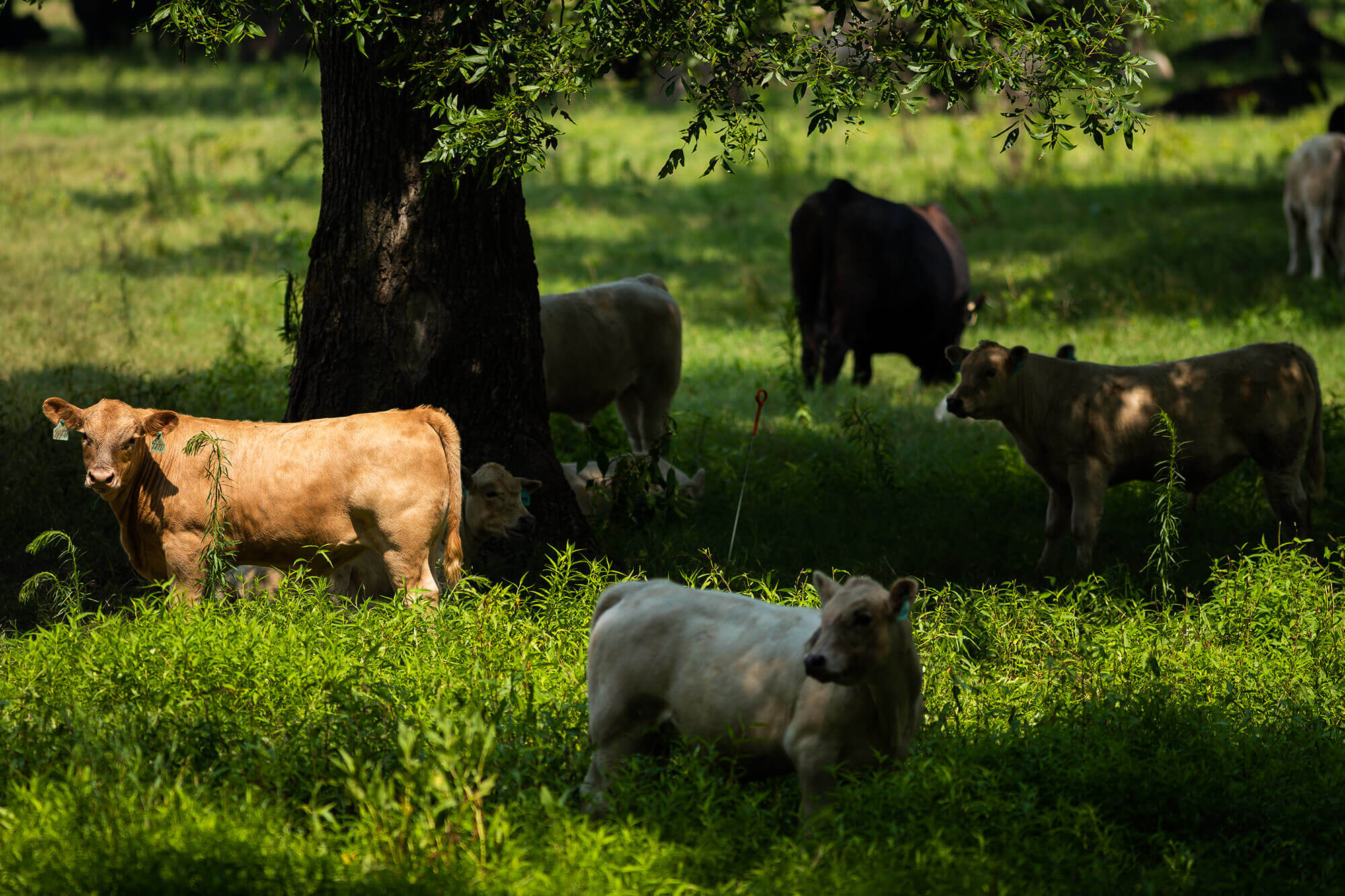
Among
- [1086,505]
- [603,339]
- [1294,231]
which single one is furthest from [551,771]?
[1294,231]

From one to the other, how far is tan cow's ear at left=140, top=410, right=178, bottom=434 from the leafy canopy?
6.21 ft

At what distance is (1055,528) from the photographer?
8742 millimetres

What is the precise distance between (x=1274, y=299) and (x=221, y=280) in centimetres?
1361

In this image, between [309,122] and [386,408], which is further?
[309,122]

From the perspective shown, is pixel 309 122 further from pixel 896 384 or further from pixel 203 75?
pixel 896 384

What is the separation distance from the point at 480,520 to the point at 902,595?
3605mm

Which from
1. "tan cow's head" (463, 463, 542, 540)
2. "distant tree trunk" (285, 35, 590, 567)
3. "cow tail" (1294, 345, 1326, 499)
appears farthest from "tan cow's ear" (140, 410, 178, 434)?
"cow tail" (1294, 345, 1326, 499)

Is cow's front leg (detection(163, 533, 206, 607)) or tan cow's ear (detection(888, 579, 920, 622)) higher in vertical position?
tan cow's ear (detection(888, 579, 920, 622))

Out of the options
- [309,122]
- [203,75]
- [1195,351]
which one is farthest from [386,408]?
[203,75]

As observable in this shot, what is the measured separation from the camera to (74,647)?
572 centimetres

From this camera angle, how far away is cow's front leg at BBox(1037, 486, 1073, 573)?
8727 mm

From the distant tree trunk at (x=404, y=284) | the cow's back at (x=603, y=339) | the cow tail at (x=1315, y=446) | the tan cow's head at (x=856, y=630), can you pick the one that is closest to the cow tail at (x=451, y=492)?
the distant tree trunk at (x=404, y=284)

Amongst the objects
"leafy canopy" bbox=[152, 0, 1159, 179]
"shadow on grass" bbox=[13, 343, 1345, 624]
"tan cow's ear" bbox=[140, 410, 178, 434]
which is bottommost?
"shadow on grass" bbox=[13, 343, 1345, 624]

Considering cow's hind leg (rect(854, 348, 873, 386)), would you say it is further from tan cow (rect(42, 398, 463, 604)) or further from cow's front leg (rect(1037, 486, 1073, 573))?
tan cow (rect(42, 398, 463, 604))
